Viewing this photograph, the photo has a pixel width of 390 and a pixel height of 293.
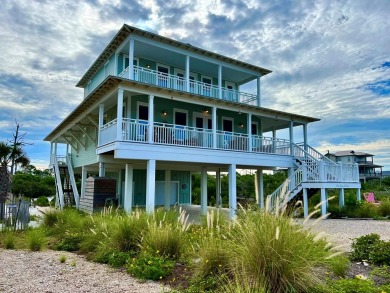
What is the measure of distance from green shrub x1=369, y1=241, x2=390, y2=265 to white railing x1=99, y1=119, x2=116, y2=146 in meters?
9.91

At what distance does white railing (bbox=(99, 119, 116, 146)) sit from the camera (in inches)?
504

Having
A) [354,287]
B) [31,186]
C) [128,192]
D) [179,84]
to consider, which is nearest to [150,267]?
[354,287]

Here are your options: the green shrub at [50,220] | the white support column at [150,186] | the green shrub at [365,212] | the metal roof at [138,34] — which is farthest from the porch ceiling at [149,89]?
the green shrub at [365,212]

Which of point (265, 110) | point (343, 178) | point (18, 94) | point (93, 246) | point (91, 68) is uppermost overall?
point (91, 68)

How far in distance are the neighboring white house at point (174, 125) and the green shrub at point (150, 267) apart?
6.83m

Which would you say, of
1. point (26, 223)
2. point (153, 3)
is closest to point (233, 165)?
point (153, 3)

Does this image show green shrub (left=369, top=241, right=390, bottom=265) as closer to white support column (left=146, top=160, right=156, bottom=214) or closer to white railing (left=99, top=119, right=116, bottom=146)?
white support column (left=146, top=160, right=156, bottom=214)

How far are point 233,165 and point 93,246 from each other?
382 inches

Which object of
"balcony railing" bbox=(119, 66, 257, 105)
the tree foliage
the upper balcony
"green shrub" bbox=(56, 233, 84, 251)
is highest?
the upper balcony

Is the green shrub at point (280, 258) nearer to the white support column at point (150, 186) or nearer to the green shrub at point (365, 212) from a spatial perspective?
the white support column at point (150, 186)

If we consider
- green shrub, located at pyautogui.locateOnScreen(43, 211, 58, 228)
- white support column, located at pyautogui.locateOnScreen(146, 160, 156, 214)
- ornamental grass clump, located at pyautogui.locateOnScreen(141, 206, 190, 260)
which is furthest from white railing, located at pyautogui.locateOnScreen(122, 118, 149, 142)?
ornamental grass clump, located at pyautogui.locateOnScreen(141, 206, 190, 260)

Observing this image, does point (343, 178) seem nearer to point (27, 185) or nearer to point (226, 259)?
point (226, 259)

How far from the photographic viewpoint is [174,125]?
45.9ft

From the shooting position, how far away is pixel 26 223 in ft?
35.6
